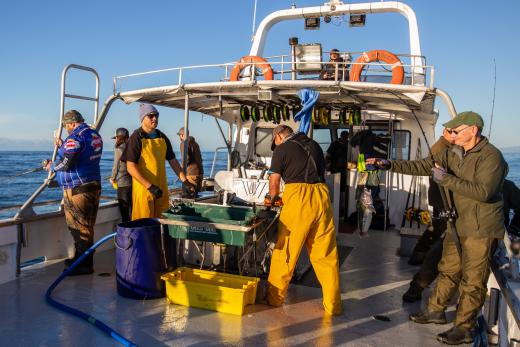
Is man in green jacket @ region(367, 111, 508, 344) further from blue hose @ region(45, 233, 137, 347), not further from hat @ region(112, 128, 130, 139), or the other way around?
hat @ region(112, 128, 130, 139)

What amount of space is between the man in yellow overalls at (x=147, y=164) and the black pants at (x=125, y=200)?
1.04 m

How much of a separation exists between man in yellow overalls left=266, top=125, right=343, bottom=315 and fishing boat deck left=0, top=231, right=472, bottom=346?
34 centimetres

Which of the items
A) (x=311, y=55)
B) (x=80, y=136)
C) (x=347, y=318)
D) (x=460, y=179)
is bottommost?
(x=347, y=318)

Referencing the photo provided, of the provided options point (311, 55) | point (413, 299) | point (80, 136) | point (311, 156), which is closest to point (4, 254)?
point (80, 136)

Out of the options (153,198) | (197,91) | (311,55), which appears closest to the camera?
(153,198)

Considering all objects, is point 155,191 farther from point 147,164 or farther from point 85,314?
point 85,314

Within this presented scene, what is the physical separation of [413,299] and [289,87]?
290 centimetres

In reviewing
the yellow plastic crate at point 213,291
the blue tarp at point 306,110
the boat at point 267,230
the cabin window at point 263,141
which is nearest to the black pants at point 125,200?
the boat at point 267,230

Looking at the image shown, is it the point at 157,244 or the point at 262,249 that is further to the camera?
the point at 262,249

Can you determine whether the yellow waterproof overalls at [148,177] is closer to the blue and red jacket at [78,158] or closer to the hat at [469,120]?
the blue and red jacket at [78,158]

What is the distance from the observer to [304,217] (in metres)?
3.98

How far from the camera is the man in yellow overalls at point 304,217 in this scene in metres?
4.01

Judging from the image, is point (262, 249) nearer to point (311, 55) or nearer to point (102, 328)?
point (102, 328)

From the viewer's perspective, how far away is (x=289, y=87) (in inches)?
220
